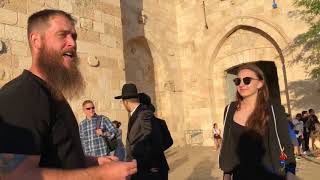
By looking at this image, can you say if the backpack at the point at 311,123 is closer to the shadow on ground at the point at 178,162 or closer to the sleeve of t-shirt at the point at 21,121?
the shadow on ground at the point at 178,162

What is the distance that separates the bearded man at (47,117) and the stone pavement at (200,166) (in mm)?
6614

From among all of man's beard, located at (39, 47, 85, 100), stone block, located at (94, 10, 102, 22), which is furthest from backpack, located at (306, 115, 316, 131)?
man's beard, located at (39, 47, 85, 100)

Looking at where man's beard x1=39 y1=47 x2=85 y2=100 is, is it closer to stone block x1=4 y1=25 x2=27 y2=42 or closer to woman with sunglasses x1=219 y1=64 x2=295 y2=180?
woman with sunglasses x1=219 y1=64 x2=295 y2=180

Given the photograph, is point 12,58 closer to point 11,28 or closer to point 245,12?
point 11,28

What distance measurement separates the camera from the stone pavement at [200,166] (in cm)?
820

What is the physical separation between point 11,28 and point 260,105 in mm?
4612

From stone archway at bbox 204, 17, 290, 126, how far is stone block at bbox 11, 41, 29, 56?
8967mm

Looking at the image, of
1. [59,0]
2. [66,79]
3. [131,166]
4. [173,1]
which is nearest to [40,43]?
[66,79]

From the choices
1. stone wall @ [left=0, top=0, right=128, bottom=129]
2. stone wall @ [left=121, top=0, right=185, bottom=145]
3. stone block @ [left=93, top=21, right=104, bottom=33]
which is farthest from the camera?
stone wall @ [left=121, top=0, right=185, bottom=145]

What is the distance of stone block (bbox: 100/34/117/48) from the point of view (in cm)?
821

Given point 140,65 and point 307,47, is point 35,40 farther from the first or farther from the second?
point 307,47

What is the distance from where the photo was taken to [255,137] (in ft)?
9.64

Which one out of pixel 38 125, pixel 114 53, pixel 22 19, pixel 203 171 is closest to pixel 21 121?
pixel 38 125

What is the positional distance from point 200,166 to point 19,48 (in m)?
5.42
